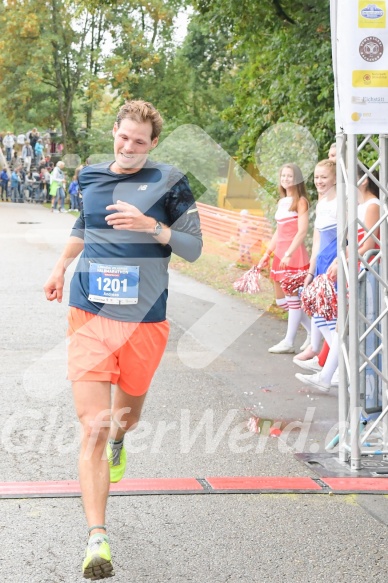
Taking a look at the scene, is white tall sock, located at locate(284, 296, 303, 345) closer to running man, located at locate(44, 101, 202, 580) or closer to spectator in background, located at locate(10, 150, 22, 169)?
running man, located at locate(44, 101, 202, 580)

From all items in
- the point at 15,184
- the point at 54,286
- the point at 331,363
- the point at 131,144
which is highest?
the point at 131,144

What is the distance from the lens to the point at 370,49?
5676mm

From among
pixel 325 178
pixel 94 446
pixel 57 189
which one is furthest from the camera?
pixel 57 189

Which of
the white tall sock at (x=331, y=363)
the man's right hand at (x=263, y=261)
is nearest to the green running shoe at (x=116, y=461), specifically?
the white tall sock at (x=331, y=363)

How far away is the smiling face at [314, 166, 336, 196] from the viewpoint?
26.1 ft

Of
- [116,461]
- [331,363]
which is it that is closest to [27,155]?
[331,363]

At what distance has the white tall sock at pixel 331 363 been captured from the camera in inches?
310

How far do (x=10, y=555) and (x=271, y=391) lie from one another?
401 centimetres

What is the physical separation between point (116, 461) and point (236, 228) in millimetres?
15657

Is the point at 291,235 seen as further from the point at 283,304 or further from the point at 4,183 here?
the point at 4,183

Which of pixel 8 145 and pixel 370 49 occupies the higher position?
pixel 370 49

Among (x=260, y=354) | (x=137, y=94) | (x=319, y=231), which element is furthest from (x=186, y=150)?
(x=137, y=94)

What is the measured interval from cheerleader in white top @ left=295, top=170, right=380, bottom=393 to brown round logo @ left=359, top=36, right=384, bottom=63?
3.37 ft

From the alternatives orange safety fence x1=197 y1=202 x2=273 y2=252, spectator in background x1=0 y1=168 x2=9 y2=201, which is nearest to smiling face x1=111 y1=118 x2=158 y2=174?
orange safety fence x1=197 y1=202 x2=273 y2=252
